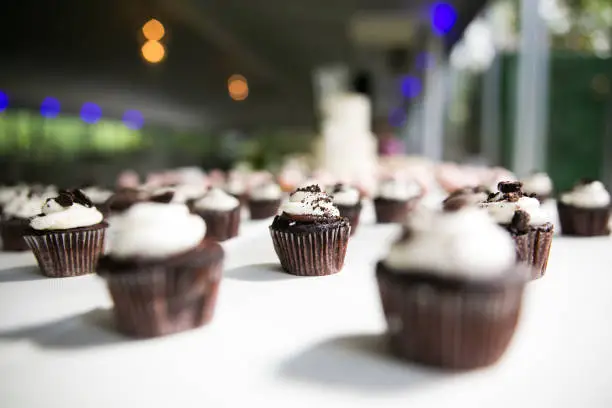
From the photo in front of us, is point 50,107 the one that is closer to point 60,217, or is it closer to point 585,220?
point 60,217

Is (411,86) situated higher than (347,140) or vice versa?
(411,86)

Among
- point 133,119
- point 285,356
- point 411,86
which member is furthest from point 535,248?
point 411,86

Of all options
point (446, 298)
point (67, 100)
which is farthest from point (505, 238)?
point (67, 100)

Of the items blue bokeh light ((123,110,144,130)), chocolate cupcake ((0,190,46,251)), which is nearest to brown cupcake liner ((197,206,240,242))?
chocolate cupcake ((0,190,46,251))

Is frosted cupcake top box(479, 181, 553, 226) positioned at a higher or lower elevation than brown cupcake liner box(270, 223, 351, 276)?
higher

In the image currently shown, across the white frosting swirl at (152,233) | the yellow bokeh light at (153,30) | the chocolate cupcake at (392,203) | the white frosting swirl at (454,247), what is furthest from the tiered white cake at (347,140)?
the white frosting swirl at (454,247)

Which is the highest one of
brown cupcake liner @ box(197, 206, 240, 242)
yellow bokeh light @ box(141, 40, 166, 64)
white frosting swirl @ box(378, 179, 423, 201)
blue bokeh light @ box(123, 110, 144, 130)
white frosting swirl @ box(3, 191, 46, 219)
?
yellow bokeh light @ box(141, 40, 166, 64)

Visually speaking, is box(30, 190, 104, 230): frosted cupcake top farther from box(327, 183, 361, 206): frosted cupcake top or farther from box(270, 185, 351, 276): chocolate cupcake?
box(327, 183, 361, 206): frosted cupcake top
